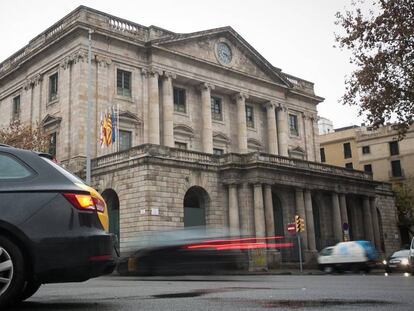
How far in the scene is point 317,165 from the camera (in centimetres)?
4081

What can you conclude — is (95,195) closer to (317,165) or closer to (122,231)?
(122,231)

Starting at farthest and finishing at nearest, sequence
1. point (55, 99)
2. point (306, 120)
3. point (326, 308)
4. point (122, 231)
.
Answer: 1. point (306, 120)
2. point (55, 99)
3. point (122, 231)
4. point (326, 308)

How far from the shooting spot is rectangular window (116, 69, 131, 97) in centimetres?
3988

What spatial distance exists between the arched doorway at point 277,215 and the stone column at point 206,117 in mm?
6952

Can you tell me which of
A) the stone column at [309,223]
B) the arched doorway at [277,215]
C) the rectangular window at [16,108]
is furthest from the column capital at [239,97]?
the rectangular window at [16,108]

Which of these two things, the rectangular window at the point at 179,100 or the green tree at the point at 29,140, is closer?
the green tree at the point at 29,140

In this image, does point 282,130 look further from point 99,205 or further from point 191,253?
point 99,205

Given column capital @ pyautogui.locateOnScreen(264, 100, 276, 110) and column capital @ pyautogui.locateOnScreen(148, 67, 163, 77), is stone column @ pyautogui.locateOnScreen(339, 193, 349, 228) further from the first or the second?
column capital @ pyautogui.locateOnScreen(148, 67, 163, 77)

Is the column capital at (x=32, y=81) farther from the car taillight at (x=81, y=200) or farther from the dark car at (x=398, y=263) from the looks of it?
the car taillight at (x=81, y=200)

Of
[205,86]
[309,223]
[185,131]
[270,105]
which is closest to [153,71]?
[205,86]

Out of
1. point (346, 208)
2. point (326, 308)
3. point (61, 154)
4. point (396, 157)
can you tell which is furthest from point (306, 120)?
point (326, 308)

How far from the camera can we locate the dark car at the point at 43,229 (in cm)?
569

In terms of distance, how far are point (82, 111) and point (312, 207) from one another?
1839 centimetres

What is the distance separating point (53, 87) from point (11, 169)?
120 ft
